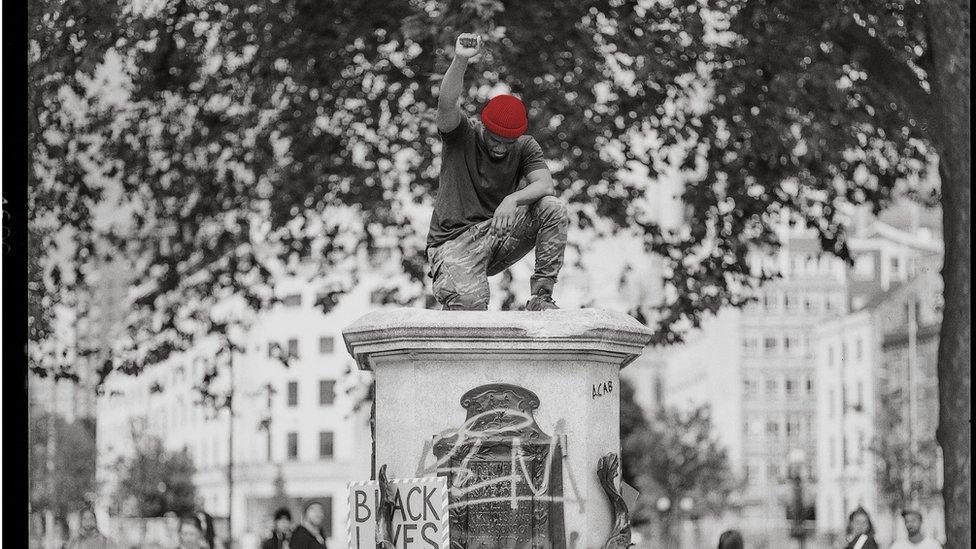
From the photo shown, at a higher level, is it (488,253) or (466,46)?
(466,46)

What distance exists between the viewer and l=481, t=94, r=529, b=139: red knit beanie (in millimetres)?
10195

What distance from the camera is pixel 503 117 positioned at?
10.2 m

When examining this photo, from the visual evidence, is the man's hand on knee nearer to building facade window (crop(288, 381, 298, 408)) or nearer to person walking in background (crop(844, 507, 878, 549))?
person walking in background (crop(844, 507, 878, 549))

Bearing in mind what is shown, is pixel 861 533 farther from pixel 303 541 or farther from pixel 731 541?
pixel 303 541

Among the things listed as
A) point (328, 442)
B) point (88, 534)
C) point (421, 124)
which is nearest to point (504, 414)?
point (88, 534)

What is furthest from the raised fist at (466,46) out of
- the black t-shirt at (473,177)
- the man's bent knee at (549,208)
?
the man's bent knee at (549,208)

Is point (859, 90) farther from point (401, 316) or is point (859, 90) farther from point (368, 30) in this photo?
point (401, 316)

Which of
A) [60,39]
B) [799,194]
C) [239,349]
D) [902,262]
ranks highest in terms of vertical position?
[902,262]

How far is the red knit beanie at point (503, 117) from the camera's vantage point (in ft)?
33.4

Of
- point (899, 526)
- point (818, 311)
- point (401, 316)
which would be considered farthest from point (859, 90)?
point (818, 311)

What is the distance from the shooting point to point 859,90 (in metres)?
18.2

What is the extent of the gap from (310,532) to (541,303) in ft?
14.5

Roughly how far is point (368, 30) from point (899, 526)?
2415 inches

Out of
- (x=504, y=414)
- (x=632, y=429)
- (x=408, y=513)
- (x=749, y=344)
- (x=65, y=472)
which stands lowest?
(x=65, y=472)
